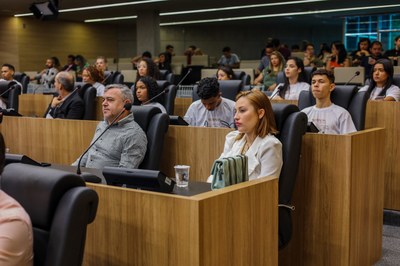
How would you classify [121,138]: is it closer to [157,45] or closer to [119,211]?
[119,211]

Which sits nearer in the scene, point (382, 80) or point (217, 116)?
point (217, 116)

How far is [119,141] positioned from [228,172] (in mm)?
1316

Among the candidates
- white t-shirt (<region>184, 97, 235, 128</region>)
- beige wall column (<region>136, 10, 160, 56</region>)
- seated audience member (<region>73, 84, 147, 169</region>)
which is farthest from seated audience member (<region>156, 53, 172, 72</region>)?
seated audience member (<region>73, 84, 147, 169</region>)

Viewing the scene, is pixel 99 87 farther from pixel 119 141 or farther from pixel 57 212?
pixel 57 212

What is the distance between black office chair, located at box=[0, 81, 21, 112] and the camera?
5753 mm

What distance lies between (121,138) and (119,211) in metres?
1.35

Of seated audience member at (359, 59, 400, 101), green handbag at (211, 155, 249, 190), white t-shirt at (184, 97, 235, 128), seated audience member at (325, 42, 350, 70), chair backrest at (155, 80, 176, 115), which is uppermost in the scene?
seated audience member at (325, 42, 350, 70)

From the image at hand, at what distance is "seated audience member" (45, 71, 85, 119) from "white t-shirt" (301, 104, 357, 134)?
6.72 ft

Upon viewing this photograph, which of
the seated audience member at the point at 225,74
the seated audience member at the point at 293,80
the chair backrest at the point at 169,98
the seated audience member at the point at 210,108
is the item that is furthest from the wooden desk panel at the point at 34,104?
the seated audience member at the point at 293,80

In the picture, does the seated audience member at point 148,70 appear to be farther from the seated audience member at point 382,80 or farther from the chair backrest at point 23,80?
the seated audience member at point 382,80

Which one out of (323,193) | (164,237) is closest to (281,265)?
(323,193)

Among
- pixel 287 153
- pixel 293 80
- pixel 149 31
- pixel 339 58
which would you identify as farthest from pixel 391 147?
pixel 149 31

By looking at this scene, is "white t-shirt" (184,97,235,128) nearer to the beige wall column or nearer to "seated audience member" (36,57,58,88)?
"seated audience member" (36,57,58,88)

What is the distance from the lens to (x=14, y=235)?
151 centimetres
